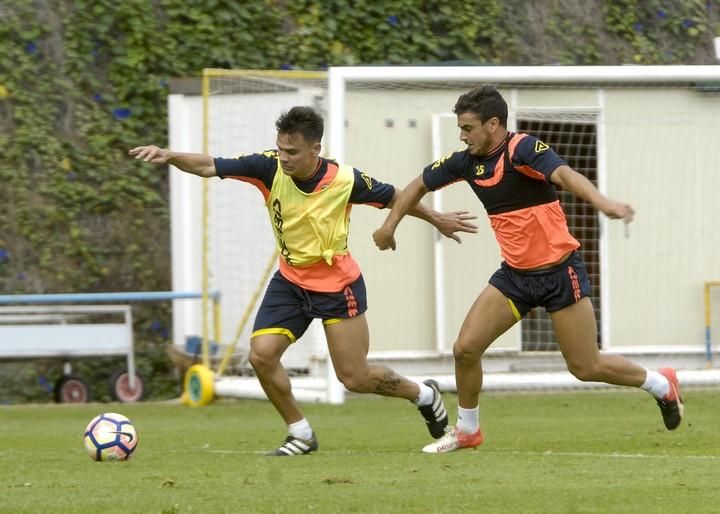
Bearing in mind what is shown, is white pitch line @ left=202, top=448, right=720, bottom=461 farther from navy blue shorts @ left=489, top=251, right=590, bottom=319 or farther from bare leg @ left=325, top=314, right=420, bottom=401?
navy blue shorts @ left=489, top=251, right=590, bottom=319

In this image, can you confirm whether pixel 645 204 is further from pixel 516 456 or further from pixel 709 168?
pixel 516 456

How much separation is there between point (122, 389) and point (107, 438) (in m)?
6.75

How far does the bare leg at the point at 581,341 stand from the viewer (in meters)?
8.55

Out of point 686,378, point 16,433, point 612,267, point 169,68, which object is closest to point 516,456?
point 16,433

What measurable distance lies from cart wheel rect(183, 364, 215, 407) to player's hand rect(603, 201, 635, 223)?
22.7 ft

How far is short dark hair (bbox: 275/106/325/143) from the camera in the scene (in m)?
8.52

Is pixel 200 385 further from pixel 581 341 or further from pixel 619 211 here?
pixel 619 211

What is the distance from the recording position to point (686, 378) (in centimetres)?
1352

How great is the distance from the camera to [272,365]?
8648 mm

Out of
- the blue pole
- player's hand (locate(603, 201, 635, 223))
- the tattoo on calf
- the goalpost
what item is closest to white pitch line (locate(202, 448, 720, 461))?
the tattoo on calf

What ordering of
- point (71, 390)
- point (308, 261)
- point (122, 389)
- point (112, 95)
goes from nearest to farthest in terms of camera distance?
point (308, 261)
point (71, 390)
point (122, 389)
point (112, 95)

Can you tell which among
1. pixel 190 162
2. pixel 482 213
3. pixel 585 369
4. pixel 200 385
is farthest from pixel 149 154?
pixel 482 213

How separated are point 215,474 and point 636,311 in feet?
25.0

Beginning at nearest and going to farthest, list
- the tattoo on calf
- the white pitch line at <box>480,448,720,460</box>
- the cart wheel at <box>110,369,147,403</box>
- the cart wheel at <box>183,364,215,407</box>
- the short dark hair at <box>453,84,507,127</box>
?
the white pitch line at <box>480,448,720,460</box>, the short dark hair at <box>453,84,507,127</box>, the tattoo on calf, the cart wheel at <box>183,364,215,407</box>, the cart wheel at <box>110,369,147,403</box>
